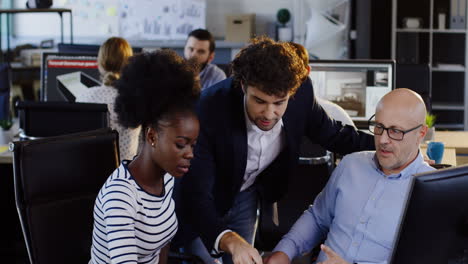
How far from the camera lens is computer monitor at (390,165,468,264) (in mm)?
1192

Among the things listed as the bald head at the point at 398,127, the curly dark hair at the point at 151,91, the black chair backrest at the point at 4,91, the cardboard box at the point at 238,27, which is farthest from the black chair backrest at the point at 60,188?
the cardboard box at the point at 238,27

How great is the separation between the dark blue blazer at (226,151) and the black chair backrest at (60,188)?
26cm

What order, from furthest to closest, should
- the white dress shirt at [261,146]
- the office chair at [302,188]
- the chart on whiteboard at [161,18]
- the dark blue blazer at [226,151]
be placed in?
the chart on whiteboard at [161,18] < the office chair at [302,188] < the white dress shirt at [261,146] < the dark blue blazer at [226,151]

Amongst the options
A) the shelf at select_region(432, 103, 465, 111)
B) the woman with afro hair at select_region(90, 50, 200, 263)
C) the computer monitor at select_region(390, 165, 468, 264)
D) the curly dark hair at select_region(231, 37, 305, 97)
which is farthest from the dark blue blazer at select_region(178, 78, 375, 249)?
the shelf at select_region(432, 103, 465, 111)

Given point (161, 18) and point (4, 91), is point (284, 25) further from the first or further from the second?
point (4, 91)

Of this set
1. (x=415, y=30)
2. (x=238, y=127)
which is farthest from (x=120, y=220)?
(x=415, y=30)

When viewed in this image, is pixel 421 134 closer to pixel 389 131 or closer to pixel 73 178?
pixel 389 131

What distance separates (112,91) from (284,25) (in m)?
5.45

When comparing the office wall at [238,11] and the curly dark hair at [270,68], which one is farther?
the office wall at [238,11]

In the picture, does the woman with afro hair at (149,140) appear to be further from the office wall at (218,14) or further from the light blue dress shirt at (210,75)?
the office wall at (218,14)

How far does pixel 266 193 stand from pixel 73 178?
26.3 inches

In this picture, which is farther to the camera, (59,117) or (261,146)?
(59,117)

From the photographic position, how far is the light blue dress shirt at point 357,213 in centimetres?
182

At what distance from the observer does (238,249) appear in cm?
161
